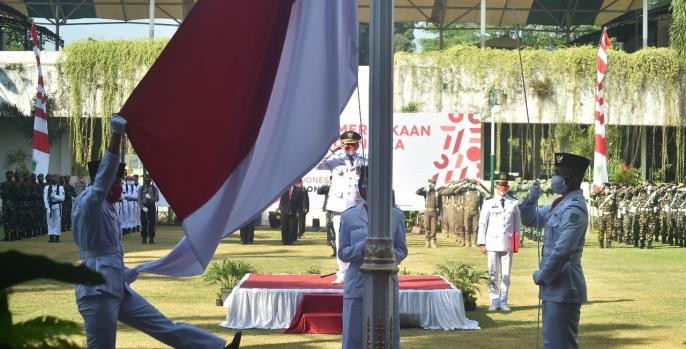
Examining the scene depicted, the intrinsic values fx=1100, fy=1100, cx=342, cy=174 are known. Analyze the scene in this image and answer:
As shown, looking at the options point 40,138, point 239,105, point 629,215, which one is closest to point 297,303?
point 239,105

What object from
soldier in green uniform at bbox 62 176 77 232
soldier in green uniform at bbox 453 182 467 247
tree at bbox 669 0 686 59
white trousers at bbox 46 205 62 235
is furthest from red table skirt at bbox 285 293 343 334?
tree at bbox 669 0 686 59

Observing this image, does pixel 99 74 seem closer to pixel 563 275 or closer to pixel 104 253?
pixel 104 253

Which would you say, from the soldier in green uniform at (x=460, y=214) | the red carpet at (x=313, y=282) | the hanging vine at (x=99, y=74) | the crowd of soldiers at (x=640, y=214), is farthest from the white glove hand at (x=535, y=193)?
the hanging vine at (x=99, y=74)

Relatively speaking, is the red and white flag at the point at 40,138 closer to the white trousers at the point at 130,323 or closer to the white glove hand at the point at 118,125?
the white trousers at the point at 130,323

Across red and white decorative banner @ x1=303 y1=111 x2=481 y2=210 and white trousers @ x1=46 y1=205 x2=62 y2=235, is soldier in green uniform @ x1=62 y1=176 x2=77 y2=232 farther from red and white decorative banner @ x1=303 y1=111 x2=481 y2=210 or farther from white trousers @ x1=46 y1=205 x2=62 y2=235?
red and white decorative banner @ x1=303 y1=111 x2=481 y2=210

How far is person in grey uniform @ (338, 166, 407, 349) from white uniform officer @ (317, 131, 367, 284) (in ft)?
15.6

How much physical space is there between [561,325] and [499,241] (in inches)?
259

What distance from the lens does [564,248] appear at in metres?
7.48

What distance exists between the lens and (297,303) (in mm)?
12430

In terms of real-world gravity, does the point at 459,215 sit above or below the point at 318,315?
above

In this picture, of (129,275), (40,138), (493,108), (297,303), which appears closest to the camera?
(129,275)

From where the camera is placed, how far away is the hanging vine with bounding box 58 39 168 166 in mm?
33125

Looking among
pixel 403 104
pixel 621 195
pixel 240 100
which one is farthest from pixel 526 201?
pixel 403 104

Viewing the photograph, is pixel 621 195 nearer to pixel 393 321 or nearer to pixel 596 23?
pixel 596 23
